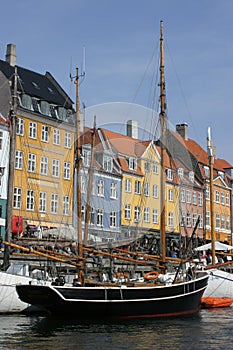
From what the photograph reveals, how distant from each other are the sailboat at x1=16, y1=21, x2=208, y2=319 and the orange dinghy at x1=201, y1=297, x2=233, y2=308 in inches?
190

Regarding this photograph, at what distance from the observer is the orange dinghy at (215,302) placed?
117 feet

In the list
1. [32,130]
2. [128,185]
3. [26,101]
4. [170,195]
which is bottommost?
[170,195]

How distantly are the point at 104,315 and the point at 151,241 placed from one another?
79.0 feet

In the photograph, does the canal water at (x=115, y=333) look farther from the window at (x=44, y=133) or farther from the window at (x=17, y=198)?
the window at (x=44, y=133)

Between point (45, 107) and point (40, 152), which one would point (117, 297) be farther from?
point (45, 107)

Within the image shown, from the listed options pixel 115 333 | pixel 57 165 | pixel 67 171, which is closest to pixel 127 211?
pixel 67 171

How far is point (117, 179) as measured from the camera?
58875mm

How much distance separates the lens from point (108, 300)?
26719 millimetres

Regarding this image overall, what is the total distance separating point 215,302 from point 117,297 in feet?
35.8

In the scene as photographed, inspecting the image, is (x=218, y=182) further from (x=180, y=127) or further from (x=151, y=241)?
(x=151, y=241)

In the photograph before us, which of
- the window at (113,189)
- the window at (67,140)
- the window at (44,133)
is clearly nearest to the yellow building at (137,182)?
the window at (113,189)

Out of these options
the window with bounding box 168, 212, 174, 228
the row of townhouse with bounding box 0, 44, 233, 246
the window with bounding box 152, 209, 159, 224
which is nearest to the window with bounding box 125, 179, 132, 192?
the row of townhouse with bounding box 0, 44, 233, 246

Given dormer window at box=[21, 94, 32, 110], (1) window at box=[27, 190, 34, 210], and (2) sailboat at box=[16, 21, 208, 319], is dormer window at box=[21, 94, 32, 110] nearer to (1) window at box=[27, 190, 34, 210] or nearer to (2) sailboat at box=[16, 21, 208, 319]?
(1) window at box=[27, 190, 34, 210]

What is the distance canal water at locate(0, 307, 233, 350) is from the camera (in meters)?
19.6
